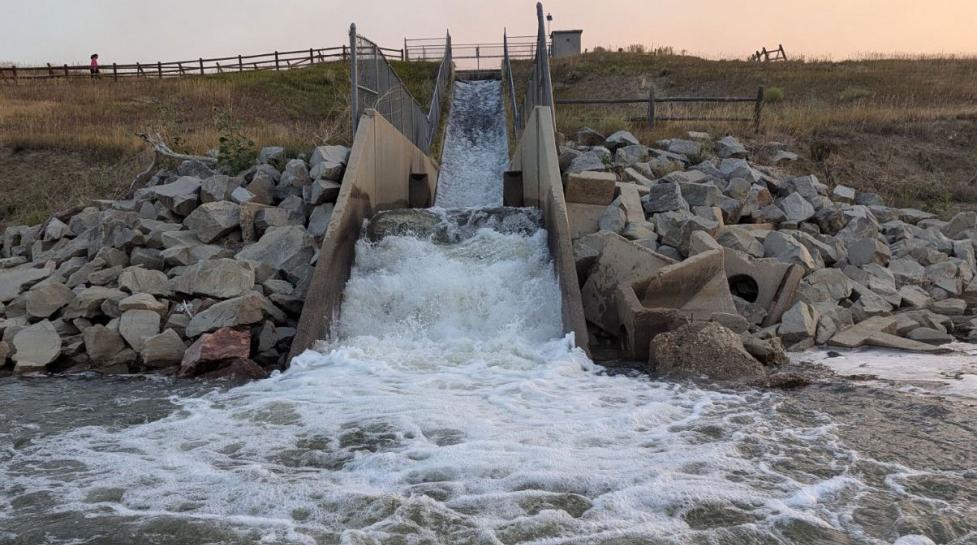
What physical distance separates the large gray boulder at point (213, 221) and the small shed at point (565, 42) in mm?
31871

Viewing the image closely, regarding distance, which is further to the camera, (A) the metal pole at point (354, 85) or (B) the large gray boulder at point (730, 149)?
(B) the large gray boulder at point (730, 149)

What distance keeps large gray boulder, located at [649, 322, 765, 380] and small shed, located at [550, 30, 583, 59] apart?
34979 millimetres

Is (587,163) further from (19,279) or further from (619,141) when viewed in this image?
(19,279)

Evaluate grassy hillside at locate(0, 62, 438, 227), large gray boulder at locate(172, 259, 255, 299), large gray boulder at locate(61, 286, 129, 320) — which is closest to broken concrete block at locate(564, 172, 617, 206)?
large gray boulder at locate(172, 259, 255, 299)

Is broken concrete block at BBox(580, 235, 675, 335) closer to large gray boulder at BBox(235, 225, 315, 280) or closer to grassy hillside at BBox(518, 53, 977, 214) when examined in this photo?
large gray boulder at BBox(235, 225, 315, 280)

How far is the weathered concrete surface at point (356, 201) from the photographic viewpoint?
8.48 metres

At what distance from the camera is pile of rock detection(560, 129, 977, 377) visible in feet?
27.9

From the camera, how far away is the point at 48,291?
9039 mm

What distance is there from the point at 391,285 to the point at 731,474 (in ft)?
18.9

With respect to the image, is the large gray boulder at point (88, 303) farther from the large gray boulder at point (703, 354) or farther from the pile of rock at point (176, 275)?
the large gray boulder at point (703, 354)

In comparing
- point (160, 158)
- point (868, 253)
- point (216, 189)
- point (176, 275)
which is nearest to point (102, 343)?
point (176, 275)

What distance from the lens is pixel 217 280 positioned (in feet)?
29.4

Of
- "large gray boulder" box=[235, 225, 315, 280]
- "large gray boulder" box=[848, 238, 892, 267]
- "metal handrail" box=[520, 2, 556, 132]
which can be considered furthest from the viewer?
"metal handrail" box=[520, 2, 556, 132]

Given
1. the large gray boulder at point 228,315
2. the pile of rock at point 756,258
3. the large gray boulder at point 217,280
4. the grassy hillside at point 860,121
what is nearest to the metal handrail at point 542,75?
the pile of rock at point 756,258
